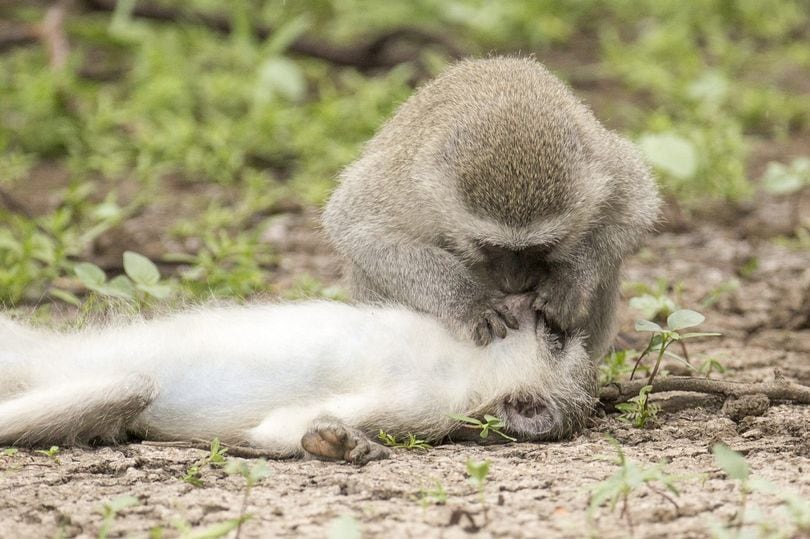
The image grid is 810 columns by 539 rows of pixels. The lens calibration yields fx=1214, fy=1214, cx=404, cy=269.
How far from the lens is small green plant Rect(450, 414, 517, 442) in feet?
12.6

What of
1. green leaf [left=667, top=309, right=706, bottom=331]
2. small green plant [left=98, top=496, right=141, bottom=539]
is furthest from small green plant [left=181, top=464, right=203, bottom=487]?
green leaf [left=667, top=309, right=706, bottom=331]

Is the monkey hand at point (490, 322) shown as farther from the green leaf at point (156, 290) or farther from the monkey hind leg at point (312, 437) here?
the green leaf at point (156, 290)

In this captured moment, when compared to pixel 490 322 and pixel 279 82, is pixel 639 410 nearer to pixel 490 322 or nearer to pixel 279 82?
pixel 490 322

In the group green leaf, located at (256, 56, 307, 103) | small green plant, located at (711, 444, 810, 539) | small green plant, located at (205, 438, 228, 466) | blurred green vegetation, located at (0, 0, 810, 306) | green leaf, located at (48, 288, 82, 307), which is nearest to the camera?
small green plant, located at (711, 444, 810, 539)

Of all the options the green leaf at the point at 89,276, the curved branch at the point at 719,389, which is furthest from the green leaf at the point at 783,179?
the green leaf at the point at 89,276

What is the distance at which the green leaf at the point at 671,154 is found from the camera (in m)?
6.45

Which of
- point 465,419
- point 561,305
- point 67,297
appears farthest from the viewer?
point 67,297

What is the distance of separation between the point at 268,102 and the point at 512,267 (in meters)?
4.13

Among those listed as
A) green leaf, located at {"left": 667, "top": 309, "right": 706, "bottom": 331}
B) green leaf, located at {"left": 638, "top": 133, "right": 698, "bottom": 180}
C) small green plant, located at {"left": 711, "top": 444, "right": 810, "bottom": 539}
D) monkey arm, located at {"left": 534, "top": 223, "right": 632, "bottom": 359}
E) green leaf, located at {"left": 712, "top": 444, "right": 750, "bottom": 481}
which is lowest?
small green plant, located at {"left": 711, "top": 444, "right": 810, "bottom": 539}

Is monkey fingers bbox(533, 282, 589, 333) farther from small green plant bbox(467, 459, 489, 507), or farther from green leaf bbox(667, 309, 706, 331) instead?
small green plant bbox(467, 459, 489, 507)

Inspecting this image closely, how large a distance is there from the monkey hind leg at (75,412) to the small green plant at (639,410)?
1604mm

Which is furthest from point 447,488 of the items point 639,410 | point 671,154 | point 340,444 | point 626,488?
point 671,154

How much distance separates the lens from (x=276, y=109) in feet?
26.3

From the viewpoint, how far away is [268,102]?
319 inches
